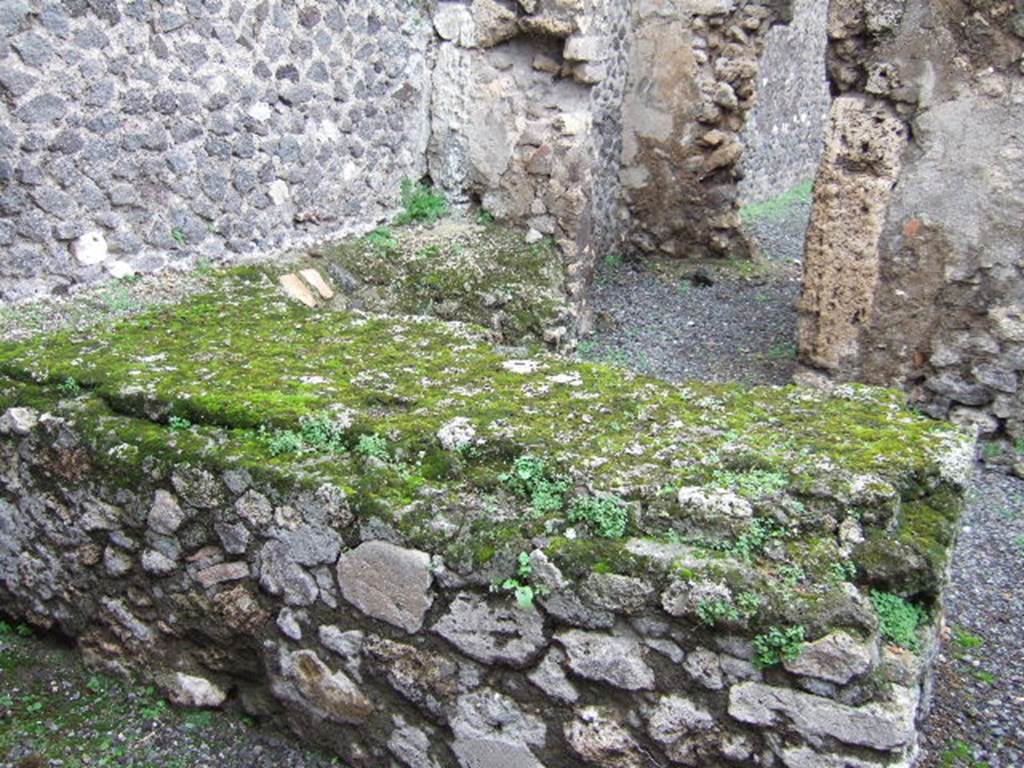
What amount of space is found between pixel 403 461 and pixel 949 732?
6.07ft

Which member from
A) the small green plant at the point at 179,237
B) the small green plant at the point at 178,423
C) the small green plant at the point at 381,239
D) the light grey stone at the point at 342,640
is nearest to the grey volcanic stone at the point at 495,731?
the light grey stone at the point at 342,640

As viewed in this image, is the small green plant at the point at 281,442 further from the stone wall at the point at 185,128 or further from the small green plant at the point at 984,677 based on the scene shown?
the small green plant at the point at 984,677

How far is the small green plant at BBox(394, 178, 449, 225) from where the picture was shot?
19.7ft

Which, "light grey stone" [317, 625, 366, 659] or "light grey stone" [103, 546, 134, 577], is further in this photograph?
"light grey stone" [103, 546, 134, 577]

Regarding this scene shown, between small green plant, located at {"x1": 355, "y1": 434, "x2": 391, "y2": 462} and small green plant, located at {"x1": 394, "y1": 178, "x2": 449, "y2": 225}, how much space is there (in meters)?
3.37

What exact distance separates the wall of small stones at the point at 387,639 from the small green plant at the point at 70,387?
137 mm

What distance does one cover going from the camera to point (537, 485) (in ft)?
8.39

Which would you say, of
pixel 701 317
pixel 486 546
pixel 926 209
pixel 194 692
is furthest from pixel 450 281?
pixel 486 546

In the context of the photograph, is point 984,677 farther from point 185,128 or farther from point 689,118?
point 689,118

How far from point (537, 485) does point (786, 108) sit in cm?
1023

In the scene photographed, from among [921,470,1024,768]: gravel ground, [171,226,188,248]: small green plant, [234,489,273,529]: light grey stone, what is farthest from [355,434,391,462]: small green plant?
[171,226,188,248]: small green plant

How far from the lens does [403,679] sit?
2590 millimetres

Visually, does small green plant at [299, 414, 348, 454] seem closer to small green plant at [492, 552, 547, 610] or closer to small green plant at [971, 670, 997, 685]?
small green plant at [492, 552, 547, 610]

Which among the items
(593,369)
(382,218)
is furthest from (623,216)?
(593,369)
